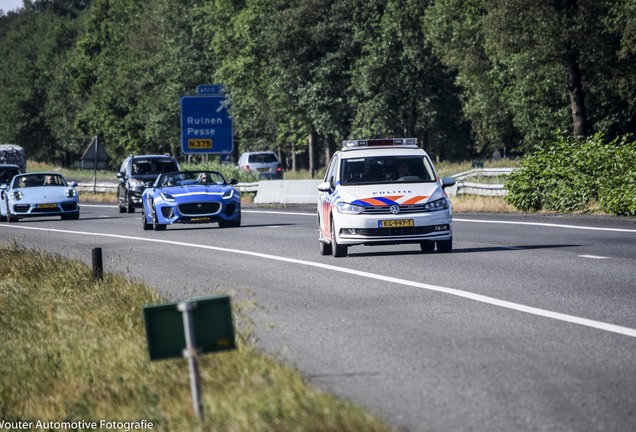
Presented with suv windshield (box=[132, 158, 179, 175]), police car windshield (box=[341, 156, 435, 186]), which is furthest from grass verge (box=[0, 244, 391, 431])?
suv windshield (box=[132, 158, 179, 175])

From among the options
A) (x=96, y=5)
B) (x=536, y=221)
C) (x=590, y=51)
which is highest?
(x=96, y=5)

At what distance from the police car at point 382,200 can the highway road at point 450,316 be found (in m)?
0.38

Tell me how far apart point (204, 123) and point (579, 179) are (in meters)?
17.2

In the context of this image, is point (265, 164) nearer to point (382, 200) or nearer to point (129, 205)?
point (129, 205)

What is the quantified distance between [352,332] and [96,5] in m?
122

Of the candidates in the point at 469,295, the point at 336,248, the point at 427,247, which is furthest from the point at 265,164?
the point at 469,295

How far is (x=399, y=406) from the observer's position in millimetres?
7836

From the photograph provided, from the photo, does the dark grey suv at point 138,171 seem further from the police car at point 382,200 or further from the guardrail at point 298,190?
the police car at point 382,200

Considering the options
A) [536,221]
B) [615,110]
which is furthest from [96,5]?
[536,221]

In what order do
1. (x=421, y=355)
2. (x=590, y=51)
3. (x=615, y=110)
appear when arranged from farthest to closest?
(x=615, y=110) < (x=590, y=51) < (x=421, y=355)

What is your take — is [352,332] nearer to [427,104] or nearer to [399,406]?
[399,406]

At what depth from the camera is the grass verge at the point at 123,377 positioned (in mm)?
7035

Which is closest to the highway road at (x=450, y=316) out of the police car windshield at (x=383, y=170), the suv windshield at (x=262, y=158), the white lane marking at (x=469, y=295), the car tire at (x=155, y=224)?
the white lane marking at (x=469, y=295)

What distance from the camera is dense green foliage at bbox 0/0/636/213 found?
185ft
